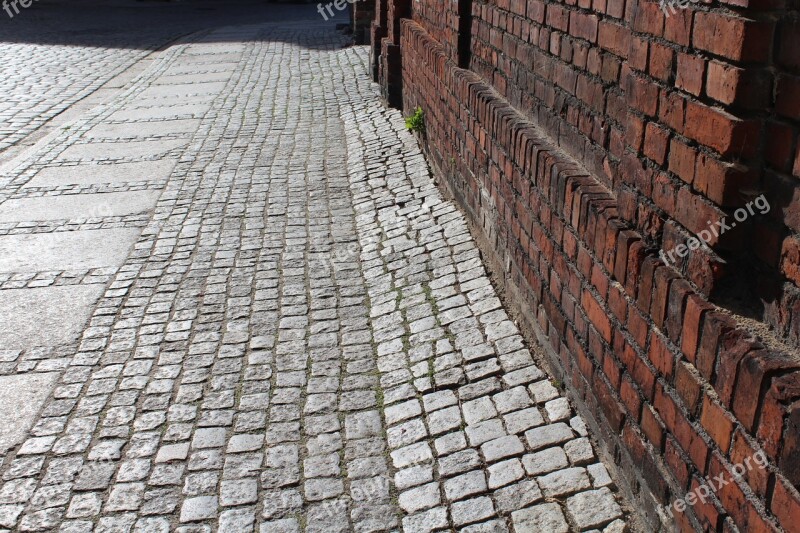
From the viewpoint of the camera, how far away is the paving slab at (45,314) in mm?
4223

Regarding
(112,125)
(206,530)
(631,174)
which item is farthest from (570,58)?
(112,125)

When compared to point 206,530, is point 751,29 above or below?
above

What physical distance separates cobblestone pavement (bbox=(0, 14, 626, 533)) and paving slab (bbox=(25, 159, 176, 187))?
0.12 ft

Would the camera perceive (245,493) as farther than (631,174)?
Yes

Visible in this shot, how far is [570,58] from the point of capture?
3209 millimetres

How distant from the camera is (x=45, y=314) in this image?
14.8 ft

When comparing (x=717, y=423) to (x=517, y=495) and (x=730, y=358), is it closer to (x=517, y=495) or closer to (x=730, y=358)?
(x=730, y=358)

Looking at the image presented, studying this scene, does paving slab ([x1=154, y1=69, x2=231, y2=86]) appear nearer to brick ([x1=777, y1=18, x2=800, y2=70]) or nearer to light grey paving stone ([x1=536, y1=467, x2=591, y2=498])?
light grey paving stone ([x1=536, y1=467, x2=591, y2=498])

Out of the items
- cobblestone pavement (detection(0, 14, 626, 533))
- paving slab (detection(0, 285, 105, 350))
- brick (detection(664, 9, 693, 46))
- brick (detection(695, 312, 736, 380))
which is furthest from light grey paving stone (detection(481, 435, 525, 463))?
paving slab (detection(0, 285, 105, 350))

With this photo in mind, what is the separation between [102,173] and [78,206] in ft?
3.19

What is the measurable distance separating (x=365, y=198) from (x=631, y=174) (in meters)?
3.67

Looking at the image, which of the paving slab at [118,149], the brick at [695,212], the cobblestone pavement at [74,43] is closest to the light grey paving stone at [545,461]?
the brick at [695,212]

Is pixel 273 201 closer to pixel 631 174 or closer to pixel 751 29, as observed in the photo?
pixel 631 174

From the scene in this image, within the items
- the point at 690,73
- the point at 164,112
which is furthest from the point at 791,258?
the point at 164,112
